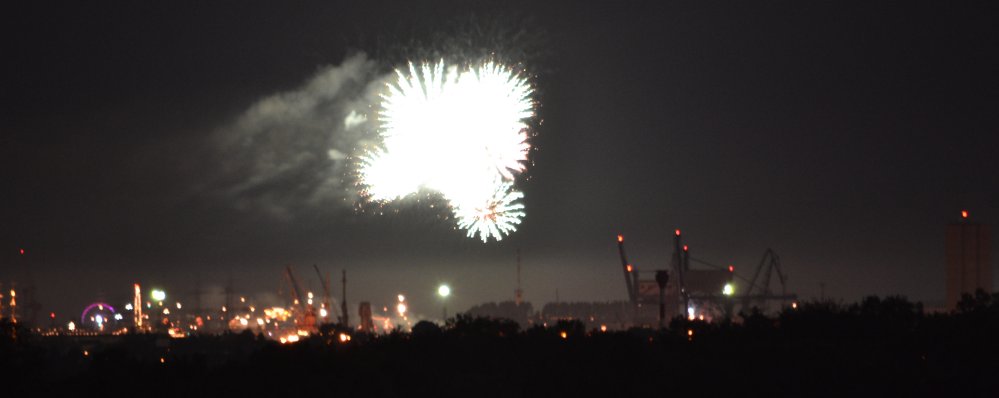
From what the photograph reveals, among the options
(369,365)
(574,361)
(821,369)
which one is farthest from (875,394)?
(369,365)

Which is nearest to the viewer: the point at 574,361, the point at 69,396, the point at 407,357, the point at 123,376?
the point at 69,396

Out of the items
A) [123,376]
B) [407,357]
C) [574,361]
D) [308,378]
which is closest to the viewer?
[123,376]

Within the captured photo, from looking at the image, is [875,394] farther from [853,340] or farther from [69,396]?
[69,396]

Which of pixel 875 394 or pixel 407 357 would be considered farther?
pixel 407 357

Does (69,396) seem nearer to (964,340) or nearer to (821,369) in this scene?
(821,369)

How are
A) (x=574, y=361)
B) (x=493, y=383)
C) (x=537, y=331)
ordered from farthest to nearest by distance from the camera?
(x=537, y=331) < (x=574, y=361) < (x=493, y=383)

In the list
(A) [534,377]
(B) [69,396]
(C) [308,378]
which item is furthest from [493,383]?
(B) [69,396]
